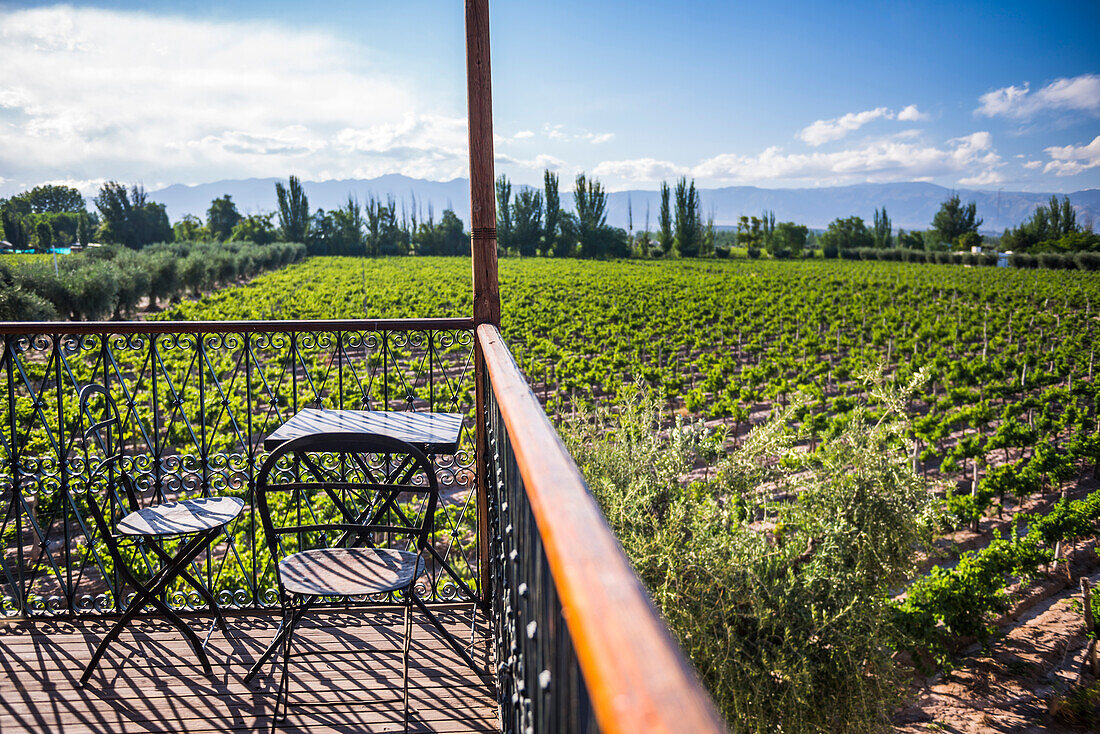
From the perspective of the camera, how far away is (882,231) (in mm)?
A: 70125

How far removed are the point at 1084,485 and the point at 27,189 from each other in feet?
144

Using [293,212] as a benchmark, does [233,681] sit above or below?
below

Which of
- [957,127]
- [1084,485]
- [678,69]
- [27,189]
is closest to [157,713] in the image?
[1084,485]

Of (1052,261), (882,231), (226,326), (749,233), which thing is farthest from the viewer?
(749,233)

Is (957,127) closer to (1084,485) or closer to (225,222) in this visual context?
(225,222)

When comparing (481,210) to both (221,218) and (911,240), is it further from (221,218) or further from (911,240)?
(221,218)

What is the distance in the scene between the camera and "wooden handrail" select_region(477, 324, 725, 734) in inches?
16.7

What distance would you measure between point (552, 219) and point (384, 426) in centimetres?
6577

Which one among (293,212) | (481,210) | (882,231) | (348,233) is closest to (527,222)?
(348,233)

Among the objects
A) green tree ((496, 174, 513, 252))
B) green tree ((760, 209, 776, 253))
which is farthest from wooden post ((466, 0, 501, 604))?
green tree ((760, 209, 776, 253))

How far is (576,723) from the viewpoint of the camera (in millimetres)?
678

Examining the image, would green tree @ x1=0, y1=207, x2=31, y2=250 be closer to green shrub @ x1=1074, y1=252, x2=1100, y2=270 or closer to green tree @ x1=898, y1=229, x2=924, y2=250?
green shrub @ x1=1074, y1=252, x2=1100, y2=270

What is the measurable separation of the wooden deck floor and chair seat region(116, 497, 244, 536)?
1.97ft

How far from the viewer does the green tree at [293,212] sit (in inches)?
2623
